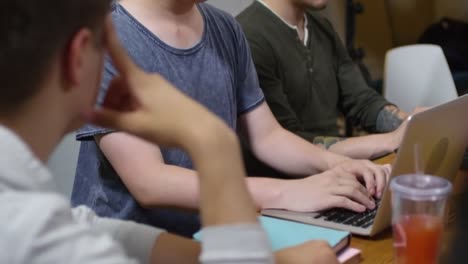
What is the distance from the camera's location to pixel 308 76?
2164mm

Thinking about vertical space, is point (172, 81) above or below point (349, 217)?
above

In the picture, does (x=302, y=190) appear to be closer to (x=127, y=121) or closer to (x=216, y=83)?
(x=216, y=83)

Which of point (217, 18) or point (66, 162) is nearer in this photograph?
point (217, 18)

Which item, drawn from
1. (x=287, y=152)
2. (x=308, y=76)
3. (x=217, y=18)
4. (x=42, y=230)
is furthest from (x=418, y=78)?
(x=42, y=230)

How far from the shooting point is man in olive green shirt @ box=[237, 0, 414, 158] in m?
2.05

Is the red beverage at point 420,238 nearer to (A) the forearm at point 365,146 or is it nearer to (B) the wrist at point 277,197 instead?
(B) the wrist at point 277,197

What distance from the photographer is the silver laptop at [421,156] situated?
48.0 inches

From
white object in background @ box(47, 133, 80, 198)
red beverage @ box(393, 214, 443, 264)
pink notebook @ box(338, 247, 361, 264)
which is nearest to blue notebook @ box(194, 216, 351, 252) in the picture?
pink notebook @ box(338, 247, 361, 264)

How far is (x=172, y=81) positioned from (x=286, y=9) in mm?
780

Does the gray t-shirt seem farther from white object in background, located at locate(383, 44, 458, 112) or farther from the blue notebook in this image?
white object in background, located at locate(383, 44, 458, 112)

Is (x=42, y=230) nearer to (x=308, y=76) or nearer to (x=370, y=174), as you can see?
(x=370, y=174)

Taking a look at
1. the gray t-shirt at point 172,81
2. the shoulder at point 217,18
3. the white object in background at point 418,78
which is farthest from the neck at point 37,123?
the white object in background at point 418,78

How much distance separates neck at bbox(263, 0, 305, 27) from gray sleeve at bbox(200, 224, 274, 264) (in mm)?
1452

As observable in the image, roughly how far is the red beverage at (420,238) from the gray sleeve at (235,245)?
1.06 feet
